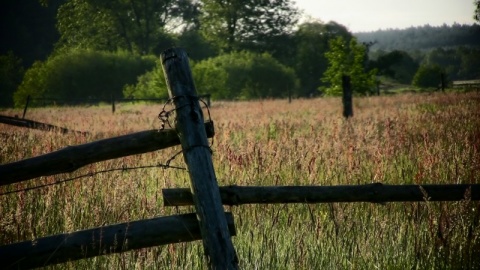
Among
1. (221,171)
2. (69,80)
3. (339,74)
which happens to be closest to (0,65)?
(69,80)

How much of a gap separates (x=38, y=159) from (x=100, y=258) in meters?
0.97

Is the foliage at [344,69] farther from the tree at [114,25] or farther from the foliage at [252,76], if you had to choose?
the tree at [114,25]

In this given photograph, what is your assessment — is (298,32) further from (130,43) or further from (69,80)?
(69,80)

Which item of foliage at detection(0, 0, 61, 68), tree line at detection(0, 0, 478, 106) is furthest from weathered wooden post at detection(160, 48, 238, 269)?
foliage at detection(0, 0, 61, 68)

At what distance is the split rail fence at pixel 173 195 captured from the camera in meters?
2.22

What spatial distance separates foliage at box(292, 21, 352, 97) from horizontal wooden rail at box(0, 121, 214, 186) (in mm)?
52028

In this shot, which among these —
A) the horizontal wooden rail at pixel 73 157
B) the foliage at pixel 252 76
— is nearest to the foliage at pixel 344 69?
the foliage at pixel 252 76

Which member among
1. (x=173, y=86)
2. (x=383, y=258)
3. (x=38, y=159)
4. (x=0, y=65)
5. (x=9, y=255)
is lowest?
(x=383, y=258)

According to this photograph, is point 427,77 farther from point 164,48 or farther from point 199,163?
point 199,163

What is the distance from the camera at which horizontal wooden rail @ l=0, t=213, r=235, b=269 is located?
221 centimetres

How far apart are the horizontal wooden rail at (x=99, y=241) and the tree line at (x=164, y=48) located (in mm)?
25921

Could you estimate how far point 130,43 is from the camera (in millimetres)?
57781

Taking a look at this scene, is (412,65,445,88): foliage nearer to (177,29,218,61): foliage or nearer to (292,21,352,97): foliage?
(292,21,352,97): foliage

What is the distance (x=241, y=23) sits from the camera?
2142 inches
